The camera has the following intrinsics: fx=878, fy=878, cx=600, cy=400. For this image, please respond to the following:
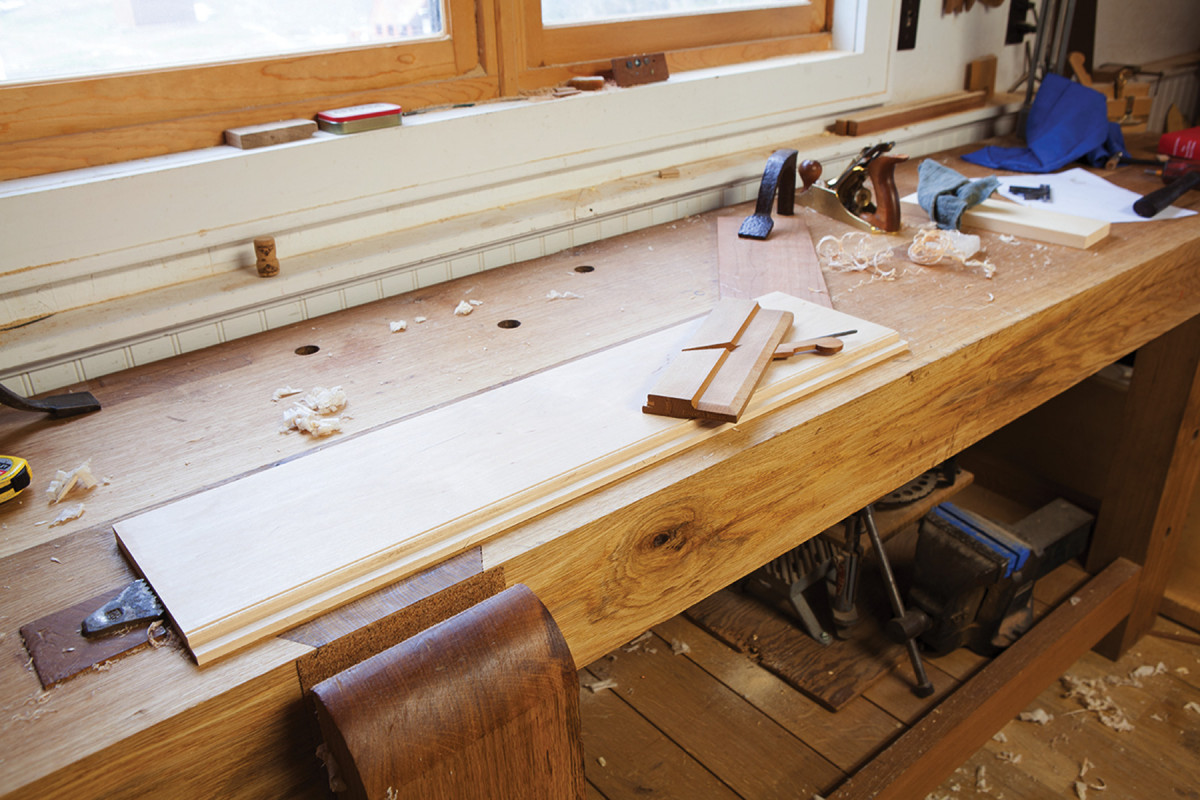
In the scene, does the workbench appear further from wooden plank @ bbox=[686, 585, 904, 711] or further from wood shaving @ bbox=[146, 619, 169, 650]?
wooden plank @ bbox=[686, 585, 904, 711]

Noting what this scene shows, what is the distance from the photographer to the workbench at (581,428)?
655 millimetres

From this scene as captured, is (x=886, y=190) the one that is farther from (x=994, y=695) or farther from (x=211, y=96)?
(x=211, y=96)

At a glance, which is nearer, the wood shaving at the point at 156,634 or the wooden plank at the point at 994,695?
the wood shaving at the point at 156,634

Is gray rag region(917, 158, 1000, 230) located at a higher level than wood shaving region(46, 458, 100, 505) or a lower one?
higher

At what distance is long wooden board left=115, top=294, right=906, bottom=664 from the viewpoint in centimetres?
73

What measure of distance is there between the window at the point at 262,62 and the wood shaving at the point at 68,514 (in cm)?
59

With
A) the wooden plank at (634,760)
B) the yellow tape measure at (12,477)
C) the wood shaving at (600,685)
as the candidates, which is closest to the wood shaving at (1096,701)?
the wooden plank at (634,760)

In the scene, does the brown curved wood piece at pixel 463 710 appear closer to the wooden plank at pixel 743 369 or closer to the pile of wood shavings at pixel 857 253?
the wooden plank at pixel 743 369

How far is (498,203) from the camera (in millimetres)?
1584

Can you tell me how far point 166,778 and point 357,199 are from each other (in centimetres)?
99

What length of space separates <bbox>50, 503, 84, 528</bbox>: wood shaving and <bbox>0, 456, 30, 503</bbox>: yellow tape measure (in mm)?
62

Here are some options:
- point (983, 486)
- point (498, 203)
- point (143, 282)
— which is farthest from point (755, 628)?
point (143, 282)

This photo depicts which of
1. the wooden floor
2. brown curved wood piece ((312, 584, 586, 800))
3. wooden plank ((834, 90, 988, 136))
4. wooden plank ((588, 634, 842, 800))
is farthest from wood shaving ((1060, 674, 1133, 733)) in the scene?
brown curved wood piece ((312, 584, 586, 800))

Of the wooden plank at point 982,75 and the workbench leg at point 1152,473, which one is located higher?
the wooden plank at point 982,75
